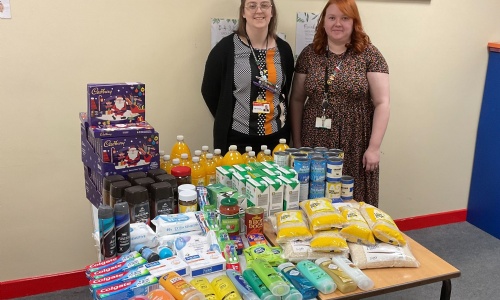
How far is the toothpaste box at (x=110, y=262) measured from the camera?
144 cm

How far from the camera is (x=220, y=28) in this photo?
9.55 feet

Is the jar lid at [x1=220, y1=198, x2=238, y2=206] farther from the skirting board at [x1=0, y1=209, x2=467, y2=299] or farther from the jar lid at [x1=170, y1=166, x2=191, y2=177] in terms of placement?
the skirting board at [x1=0, y1=209, x2=467, y2=299]

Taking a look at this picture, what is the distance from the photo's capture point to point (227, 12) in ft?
9.55

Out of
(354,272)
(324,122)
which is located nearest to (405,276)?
(354,272)

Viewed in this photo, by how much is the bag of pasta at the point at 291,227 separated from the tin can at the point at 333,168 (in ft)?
0.96

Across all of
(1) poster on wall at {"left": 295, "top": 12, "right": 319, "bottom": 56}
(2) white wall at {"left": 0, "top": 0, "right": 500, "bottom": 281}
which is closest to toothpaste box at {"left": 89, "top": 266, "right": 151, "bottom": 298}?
(2) white wall at {"left": 0, "top": 0, "right": 500, "bottom": 281}

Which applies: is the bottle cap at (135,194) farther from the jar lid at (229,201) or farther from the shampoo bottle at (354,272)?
Answer: the shampoo bottle at (354,272)

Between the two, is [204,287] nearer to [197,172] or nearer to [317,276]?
[317,276]

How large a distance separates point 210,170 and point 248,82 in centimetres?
72

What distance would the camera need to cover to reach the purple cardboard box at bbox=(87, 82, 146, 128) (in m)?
1.96

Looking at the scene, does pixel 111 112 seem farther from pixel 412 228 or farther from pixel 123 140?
pixel 412 228

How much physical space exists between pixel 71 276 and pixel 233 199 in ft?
5.83

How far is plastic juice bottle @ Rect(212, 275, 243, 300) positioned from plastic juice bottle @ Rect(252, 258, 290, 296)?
98 millimetres

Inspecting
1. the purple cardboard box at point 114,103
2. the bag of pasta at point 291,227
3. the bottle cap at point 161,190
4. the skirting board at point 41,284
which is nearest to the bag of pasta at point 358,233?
the bag of pasta at point 291,227
